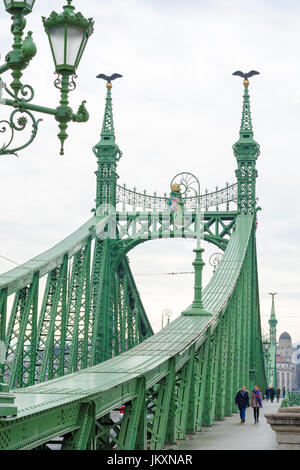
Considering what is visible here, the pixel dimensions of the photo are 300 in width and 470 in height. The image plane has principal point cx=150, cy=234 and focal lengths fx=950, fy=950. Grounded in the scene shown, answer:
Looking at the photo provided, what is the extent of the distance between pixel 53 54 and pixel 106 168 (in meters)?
33.8

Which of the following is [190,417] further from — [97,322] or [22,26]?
[97,322]

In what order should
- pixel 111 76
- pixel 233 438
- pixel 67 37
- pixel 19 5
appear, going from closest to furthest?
pixel 19 5
pixel 67 37
pixel 233 438
pixel 111 76

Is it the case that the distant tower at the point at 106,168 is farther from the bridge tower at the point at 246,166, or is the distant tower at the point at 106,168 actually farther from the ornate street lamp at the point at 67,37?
the ornate street lamp at the point at 67,37

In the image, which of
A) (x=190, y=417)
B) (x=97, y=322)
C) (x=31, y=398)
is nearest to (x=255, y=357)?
(x=97, y=322)

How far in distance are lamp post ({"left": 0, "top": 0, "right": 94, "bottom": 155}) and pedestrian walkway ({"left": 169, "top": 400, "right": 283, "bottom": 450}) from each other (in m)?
7.17

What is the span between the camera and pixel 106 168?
43.9m

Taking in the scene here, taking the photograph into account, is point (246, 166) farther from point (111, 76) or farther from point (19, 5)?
point (19, 5)

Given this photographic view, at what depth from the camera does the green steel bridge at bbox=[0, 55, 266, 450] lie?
1173 centimetres

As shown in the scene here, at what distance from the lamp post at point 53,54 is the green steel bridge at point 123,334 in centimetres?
299

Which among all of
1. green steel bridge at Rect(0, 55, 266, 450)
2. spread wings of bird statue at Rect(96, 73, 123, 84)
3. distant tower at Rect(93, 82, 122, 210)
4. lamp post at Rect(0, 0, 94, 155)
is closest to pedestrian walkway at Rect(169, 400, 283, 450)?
green steel bridge at Rect(0, 55, 266, 450)

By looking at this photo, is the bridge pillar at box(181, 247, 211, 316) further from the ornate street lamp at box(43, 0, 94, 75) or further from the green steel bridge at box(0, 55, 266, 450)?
the ornate street lamp at box(43, 0, 94, 75)

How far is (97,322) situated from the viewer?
41719mm

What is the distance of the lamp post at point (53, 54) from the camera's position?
9.64 m

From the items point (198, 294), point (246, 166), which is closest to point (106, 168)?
point (246, 166)
